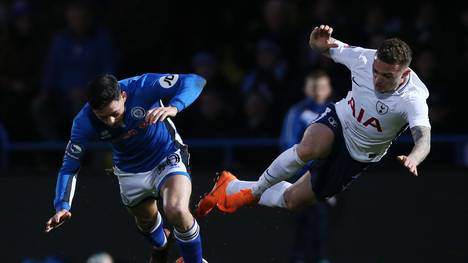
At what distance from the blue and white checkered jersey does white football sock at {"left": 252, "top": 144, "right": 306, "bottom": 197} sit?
2.37ft

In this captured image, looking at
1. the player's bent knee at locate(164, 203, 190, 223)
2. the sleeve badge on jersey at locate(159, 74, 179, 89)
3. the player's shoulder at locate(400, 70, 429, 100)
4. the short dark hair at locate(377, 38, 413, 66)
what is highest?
the short dark hair at locate(377, 38, 413, 66)

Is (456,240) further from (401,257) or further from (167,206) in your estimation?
(167,206)

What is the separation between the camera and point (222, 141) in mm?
11758

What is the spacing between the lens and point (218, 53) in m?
13.2

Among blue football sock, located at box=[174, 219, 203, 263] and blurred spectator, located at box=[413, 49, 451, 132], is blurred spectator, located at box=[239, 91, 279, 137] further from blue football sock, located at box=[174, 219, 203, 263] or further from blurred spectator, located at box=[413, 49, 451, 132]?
blue football sock, located at box=[174, 219, 203, 263]

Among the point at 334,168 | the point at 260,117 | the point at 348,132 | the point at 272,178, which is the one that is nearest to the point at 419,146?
the point at 348,132

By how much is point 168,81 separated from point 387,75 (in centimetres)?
173

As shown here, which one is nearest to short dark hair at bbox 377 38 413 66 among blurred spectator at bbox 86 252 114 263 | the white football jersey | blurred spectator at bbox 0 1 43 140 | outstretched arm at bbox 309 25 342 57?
the white football jersey

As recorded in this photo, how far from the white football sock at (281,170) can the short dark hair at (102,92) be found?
144 cm

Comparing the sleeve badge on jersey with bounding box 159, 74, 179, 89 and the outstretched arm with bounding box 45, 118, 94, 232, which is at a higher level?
the sleeve badge on jersey with bounding box 159, 74, 179, 89

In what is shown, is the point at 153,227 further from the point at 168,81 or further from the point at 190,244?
the point at 168,81

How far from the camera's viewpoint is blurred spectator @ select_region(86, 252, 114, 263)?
1077 cm

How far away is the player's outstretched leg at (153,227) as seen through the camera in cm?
1020

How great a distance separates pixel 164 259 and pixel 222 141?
1626 mm
